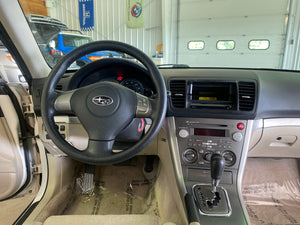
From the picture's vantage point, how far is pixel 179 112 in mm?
1189

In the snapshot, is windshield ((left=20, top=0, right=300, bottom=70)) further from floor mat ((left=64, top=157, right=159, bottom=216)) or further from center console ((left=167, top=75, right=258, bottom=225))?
center console ((left=167, top=75, right=258, bottom=225))

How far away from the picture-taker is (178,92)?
120 cm

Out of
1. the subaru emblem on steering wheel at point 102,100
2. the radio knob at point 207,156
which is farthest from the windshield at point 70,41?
the radio knob at point 207,156

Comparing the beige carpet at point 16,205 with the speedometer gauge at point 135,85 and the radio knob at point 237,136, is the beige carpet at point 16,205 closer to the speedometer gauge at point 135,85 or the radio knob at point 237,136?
the speedometer gauge at point 135,85

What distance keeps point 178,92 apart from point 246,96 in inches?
14.8

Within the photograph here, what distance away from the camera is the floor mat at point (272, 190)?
149 cm

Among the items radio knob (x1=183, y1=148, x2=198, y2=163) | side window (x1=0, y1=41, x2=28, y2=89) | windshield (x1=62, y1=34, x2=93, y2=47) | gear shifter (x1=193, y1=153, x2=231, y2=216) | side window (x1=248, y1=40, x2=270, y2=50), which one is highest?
side window (x1=248, y1=40, x2=270, y2=50)

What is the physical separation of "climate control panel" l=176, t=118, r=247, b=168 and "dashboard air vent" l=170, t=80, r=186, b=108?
93mm

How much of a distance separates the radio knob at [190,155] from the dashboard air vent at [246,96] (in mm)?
362

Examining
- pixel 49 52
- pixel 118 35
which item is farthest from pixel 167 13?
pixel 49 52

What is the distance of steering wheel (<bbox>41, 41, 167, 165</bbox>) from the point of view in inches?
32.2

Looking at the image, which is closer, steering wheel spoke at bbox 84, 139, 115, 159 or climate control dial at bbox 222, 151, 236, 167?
steering wheel spoke at bbox 84, 139, 115, 159

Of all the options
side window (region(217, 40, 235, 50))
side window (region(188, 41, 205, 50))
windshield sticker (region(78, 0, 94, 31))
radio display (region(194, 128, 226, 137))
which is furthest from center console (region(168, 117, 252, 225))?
side window (region(188, 41, 205, 50))

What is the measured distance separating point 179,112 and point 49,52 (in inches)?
38.6
